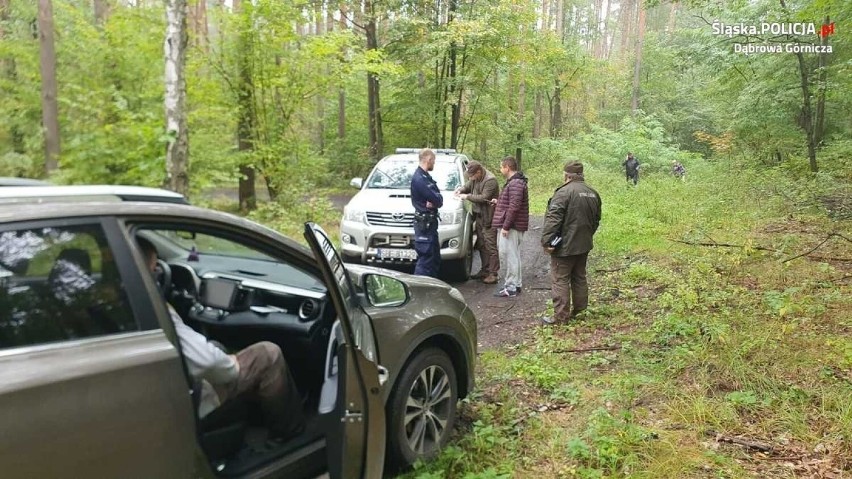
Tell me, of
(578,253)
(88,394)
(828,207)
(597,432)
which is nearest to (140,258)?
(88,394)

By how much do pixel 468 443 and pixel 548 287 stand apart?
15.4ft

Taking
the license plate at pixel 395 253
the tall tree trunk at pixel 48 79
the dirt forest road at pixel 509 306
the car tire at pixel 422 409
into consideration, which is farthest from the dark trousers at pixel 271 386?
the tall tree trunk at pixel 48 79

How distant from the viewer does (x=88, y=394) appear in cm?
175

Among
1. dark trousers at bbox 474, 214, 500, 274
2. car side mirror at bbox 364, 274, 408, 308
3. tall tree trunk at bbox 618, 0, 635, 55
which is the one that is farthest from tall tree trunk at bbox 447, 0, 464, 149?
tall tree trunk at bbox 618, 0, 635, 55

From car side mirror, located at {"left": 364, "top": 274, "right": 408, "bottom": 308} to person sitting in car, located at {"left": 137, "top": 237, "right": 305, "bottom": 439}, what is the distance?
2.17 ft

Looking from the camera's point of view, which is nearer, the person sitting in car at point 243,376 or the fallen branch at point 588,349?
the person sitting in car at point 243,376

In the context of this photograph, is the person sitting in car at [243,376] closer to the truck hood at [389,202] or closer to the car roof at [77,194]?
the car roof at [77,194]

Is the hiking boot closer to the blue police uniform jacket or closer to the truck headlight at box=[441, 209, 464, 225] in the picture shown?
the truck headlight at box=[441, 209, 464, 225]

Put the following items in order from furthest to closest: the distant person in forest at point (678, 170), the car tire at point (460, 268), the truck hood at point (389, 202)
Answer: the distant person in forest at point (678, 170)
the car tire at point (460, 268)
the truck hood at point (389, 202)

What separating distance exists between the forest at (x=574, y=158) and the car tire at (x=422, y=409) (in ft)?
0.44

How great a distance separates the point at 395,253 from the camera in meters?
7.31

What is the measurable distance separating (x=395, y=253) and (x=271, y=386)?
4.68 metres

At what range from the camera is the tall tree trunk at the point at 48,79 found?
11391mm

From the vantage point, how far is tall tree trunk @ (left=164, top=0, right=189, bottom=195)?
7.47 meters
